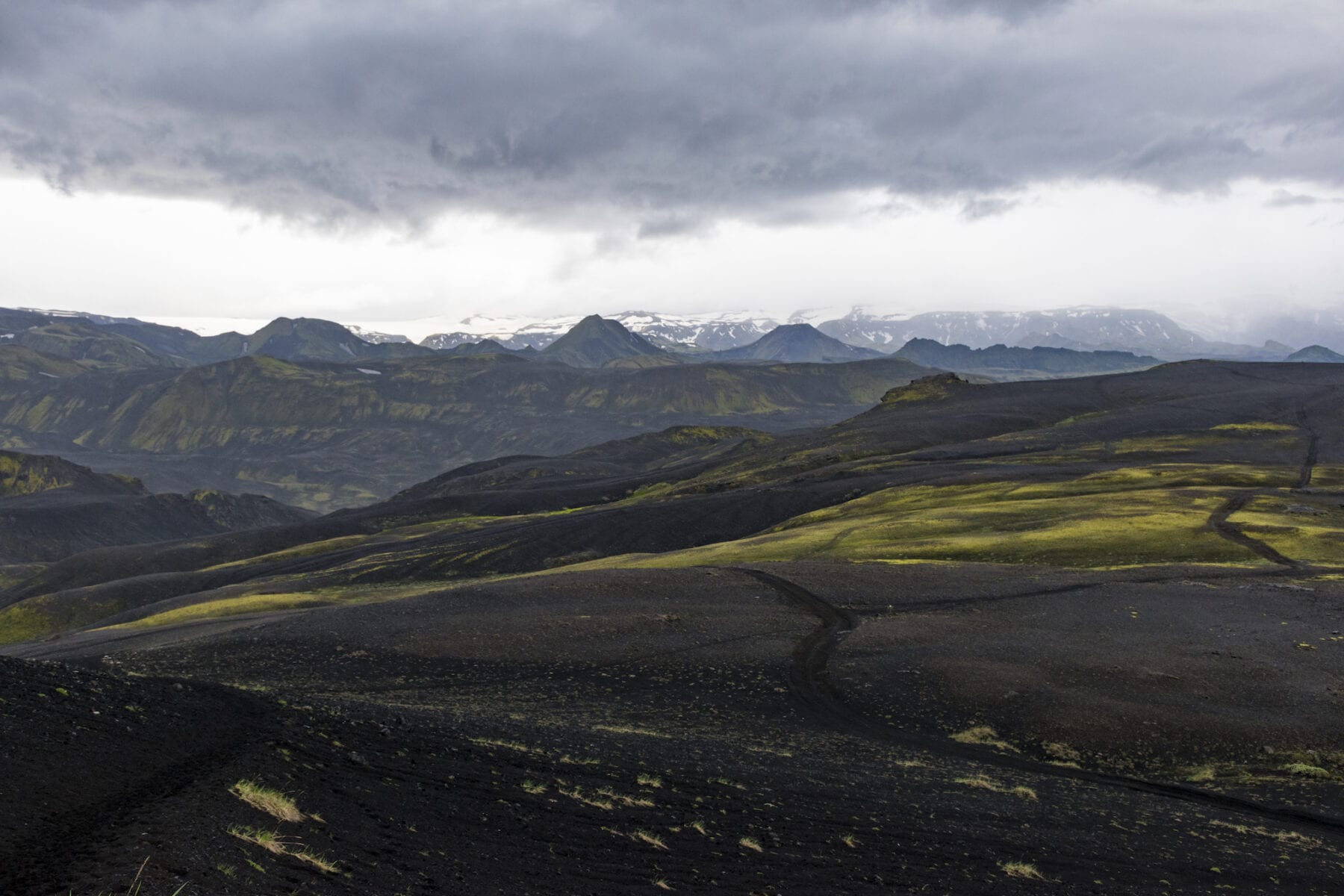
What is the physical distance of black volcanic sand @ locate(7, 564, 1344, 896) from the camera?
16359 mm

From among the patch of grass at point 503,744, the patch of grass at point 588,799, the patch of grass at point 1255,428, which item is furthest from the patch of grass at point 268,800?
the patch of grass at point 1255,428

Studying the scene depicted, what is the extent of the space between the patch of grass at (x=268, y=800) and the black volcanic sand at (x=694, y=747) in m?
0.36

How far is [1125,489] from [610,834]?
94681 mm

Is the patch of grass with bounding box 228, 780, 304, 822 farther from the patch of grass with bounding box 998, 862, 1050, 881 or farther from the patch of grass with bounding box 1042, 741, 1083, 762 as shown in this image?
the patch of grass with bounding box 1042, 741, 1083, 762

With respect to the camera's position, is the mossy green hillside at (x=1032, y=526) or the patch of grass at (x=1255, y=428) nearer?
the mossy green hillside at (x=1032, y=526)

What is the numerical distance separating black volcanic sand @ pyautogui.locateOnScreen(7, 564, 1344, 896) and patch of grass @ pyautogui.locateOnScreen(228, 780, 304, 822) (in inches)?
14.2

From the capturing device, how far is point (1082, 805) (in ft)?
84.3

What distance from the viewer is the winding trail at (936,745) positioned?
2591 centimetres

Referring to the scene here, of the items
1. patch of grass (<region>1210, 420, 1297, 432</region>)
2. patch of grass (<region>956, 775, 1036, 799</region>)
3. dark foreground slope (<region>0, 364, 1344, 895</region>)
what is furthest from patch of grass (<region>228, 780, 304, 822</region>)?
patch of grass (<region>1210, 420, 1297, 432</region>)

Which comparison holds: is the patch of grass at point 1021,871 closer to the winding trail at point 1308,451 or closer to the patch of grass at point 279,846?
the patch of grass at point 279,846

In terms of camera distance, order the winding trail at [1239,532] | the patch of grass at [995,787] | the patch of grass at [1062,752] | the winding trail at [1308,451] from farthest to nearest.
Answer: the winding trail at [1308,451], the winding trail at [1239,532], the patch of grass at [1062,752], the patch of grass at [995,787]

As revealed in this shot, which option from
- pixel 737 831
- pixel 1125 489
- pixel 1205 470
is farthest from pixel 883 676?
pixel 1205 470

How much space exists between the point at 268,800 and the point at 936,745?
2454cm

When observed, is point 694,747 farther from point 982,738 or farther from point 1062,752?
point 1062,752
